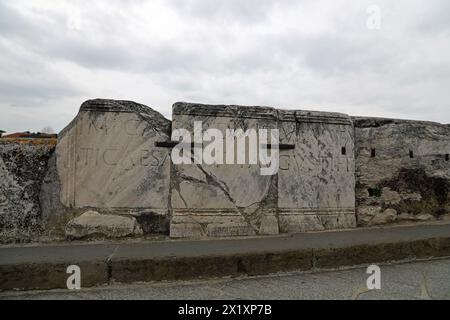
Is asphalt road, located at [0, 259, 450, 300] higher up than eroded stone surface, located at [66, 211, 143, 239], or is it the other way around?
eroded stone surface, located at [66, 211, 143, 239]

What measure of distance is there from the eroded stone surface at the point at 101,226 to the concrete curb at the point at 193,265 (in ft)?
2.79

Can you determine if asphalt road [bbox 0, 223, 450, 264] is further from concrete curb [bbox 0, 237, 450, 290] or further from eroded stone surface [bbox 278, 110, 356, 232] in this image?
eroded stone surface [bbox 278, 110, 356, 232]

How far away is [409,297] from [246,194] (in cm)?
167

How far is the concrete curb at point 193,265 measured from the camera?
7.37 feet

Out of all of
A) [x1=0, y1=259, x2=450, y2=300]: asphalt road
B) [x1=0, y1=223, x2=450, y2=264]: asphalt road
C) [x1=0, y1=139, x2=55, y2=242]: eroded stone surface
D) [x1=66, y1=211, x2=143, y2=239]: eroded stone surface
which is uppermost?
[x1=0, y1=139, x2=55, y2=242]: eroded stone surface

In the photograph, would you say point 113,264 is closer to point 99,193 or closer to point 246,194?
point 99,193

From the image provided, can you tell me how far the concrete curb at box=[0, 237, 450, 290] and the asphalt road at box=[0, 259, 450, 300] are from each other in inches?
2.2

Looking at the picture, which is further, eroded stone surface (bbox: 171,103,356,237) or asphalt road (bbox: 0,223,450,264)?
eroded stone surface (bbox: 171,103,356,237)

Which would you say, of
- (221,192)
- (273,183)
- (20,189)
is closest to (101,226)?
(20,189)

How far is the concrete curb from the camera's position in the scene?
2.25 meters

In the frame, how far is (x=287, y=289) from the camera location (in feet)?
7.27

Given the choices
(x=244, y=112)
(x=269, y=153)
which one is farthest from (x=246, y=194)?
(x=244, y=112)

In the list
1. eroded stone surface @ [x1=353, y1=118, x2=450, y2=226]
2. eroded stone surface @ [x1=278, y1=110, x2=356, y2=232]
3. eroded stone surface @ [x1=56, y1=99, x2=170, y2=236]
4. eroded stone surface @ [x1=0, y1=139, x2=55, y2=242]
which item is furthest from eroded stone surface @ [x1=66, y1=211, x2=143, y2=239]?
eroded stone surface @ [x1=353, y1=118, x2=450, y2=226]

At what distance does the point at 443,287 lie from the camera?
2256 mm
